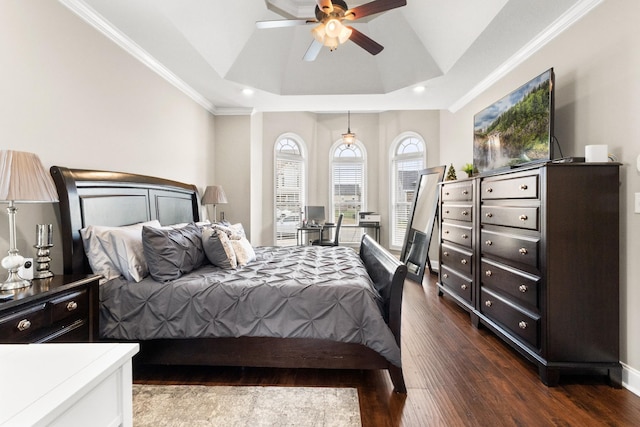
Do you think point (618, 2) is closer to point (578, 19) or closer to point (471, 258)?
point (578, 19)

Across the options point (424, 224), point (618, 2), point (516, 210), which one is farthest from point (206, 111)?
point (618, 2)

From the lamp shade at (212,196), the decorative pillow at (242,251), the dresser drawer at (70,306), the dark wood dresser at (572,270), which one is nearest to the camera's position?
the dresser drawer at (70,306)

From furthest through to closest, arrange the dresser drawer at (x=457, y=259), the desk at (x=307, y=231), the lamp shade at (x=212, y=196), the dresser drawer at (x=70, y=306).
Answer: the desk at (x=307, y=231), the lamp shade at (x=212, y=196), the dresser drawer at (x=457, y=259), the dresser drawer at (x=70, y=306)

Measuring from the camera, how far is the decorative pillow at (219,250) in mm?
2574

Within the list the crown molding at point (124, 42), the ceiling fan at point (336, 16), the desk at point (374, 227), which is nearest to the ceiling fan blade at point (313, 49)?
the ceiling fan at point (336, 16)

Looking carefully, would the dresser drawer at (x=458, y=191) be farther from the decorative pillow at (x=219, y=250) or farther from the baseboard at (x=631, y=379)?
the decorative pillow at (x=219, y=250)

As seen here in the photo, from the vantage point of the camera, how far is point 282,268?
257 cm

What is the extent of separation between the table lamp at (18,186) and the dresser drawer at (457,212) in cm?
342

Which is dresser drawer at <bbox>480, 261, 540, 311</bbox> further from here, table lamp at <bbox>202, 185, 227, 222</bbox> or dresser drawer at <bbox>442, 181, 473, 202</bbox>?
table lamp at <bbox>202, 185, 227, 222</bbox>

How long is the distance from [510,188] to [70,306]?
316 centimetres

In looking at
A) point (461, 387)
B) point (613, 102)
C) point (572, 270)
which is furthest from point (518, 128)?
point (461, 387)

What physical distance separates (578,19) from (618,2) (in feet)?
1.10

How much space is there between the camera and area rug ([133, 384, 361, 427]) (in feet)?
5.69

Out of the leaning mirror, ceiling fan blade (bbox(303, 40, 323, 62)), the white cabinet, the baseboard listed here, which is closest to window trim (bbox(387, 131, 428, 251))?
the leaning mirror
